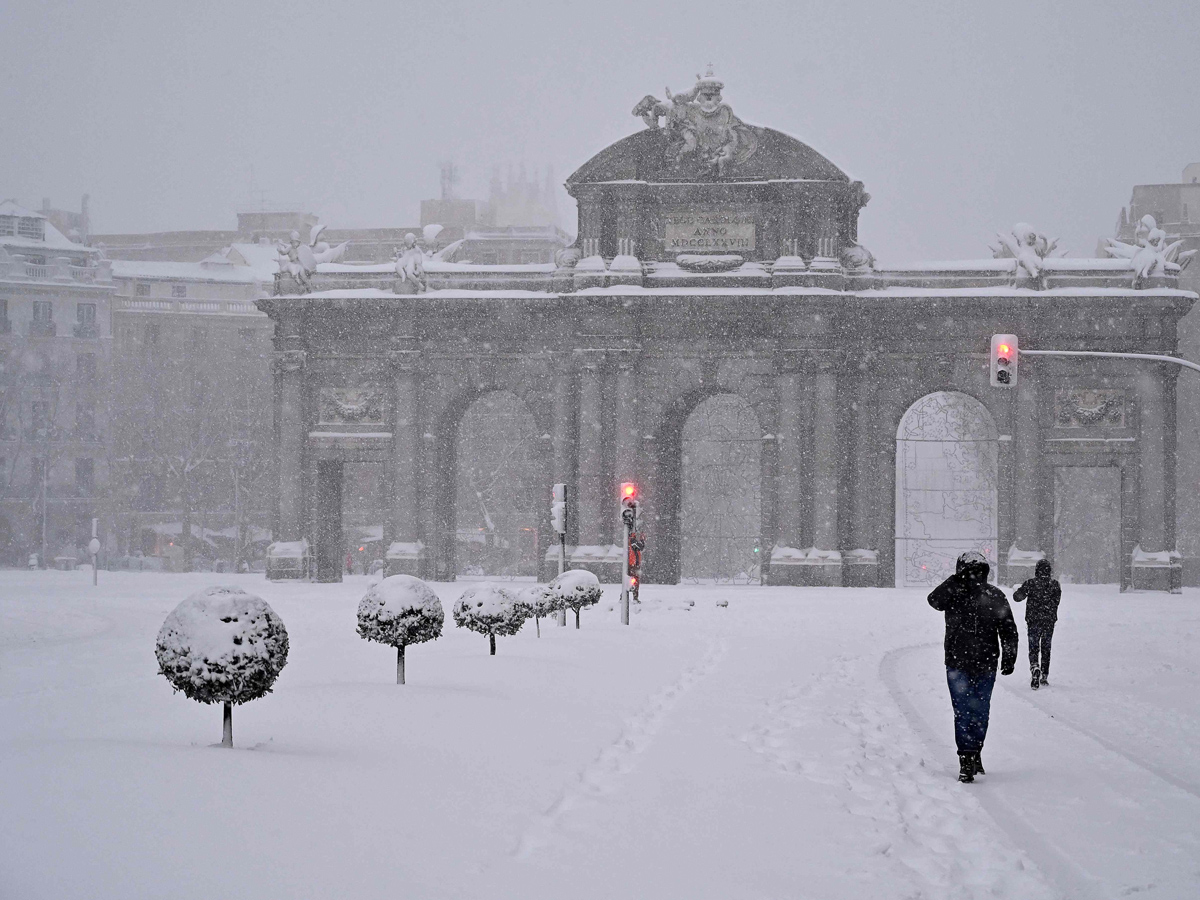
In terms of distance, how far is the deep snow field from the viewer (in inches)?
302

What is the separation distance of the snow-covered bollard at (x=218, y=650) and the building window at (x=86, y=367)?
7340 cm

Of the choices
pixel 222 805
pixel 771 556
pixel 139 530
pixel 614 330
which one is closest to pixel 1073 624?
pixel 771 556

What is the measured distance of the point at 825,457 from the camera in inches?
1753

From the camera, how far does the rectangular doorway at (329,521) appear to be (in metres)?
47.2

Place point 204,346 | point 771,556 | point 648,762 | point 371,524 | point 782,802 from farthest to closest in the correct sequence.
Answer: point 204,346 < point 371,524 < point 771,556 < point 648,762 < point 782,802

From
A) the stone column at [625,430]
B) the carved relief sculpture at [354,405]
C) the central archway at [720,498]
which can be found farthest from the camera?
the central archway at [720,498]

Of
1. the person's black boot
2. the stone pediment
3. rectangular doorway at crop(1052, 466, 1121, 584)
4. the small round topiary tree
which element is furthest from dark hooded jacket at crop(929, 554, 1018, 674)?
rectangular doorway at crop(1052, 466, 1121, 584)

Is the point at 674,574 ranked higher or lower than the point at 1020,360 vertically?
lower

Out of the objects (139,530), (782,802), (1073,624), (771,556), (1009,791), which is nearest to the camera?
(782,802)

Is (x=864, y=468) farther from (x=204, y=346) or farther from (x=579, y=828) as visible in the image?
(x=204, y=346)

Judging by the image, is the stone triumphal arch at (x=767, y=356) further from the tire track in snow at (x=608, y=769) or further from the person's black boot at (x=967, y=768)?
the person's black boot at (x=967, y=768)

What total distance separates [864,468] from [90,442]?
48333 millimetres

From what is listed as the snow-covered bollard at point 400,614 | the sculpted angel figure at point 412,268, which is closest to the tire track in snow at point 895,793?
the snow-covered bollard at point 400,614

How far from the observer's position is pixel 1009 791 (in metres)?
11.0
